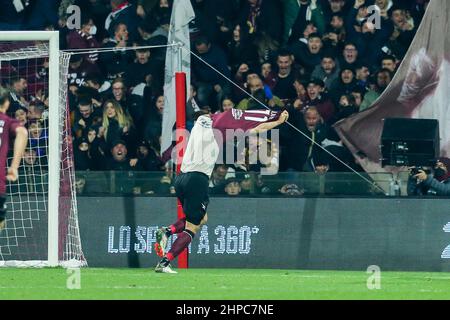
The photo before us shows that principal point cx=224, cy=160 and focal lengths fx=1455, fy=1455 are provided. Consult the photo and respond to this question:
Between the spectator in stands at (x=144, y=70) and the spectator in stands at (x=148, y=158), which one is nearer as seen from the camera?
the spectator in stands at (x=148, y=158)

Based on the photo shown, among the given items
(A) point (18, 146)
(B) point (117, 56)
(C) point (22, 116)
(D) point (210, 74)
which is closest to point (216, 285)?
(A) point (18, 146)

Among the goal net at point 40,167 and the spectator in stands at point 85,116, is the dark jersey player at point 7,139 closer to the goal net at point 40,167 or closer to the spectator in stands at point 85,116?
the goal net at point 40,167

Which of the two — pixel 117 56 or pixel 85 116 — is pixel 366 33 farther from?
pixel 85 116

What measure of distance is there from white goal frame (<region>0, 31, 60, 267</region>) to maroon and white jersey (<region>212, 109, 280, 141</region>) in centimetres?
200

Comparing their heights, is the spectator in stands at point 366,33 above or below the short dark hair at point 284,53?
above

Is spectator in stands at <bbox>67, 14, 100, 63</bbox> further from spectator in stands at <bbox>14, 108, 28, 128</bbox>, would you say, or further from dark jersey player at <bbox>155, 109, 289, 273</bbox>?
dark jersey player at <bbox>155, 109, 289, 273</bbox>

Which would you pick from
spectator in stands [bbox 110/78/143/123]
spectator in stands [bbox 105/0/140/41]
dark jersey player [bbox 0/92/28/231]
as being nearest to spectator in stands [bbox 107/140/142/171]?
spectator in stands [bbox 110/78/143/123]

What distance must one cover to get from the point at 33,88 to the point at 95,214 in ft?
6.93

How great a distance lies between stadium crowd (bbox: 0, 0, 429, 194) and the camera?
1950cm

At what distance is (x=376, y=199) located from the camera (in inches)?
741

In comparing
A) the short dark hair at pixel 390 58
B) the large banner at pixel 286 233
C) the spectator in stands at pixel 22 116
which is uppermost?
the short dark hair at pixel 390 58

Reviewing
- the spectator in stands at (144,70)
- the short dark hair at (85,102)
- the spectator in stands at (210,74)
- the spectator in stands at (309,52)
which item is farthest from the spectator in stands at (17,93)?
the spectator in stands at (309,52)

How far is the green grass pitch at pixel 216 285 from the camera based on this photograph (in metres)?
13.3
